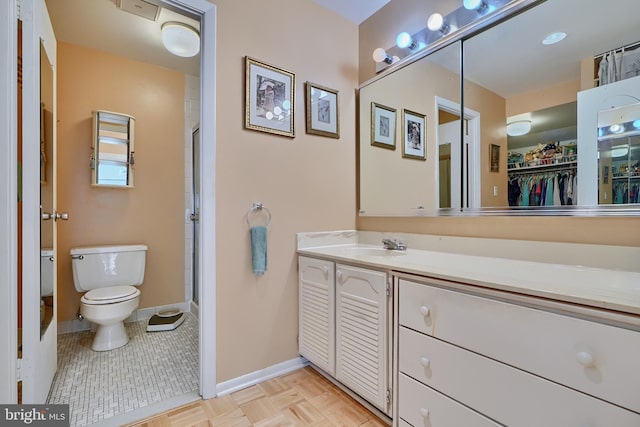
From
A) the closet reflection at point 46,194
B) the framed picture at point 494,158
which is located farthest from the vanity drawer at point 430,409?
the closet reflection at point 46,194

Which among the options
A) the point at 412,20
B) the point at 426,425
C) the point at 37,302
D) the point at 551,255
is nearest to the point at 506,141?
the point at 551,255

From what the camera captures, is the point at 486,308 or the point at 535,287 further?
the point at 486,308

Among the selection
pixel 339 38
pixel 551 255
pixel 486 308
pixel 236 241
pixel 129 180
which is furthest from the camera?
pixel 129 180

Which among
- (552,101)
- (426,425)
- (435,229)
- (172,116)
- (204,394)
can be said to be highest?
(172,116)

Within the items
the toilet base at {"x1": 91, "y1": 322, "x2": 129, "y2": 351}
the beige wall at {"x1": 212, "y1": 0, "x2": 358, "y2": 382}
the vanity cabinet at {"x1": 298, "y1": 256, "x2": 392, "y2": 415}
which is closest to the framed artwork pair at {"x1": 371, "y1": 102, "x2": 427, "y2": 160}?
the beige wall at {"x1": 212, "y1": 0, "x2": 358, "y2": 382}

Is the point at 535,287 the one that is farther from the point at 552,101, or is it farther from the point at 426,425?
the point at 552,101

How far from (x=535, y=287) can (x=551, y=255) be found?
55 centimetres

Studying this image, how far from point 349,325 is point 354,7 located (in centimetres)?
222

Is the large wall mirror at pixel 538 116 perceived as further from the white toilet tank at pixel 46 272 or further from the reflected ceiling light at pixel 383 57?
the white toilet tank at pixel 46 272

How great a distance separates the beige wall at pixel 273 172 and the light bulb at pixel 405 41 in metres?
0.45

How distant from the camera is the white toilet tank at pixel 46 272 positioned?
4.55ft

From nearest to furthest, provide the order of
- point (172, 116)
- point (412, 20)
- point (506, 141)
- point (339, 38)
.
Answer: point (506, 141)
point (412, 20)
point (339, 38)
point (172, 116)

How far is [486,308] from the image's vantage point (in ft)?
3.32

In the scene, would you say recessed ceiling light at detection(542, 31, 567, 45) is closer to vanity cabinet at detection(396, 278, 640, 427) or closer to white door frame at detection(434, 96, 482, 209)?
white door frame at detection(434, 96, 482, 209)
